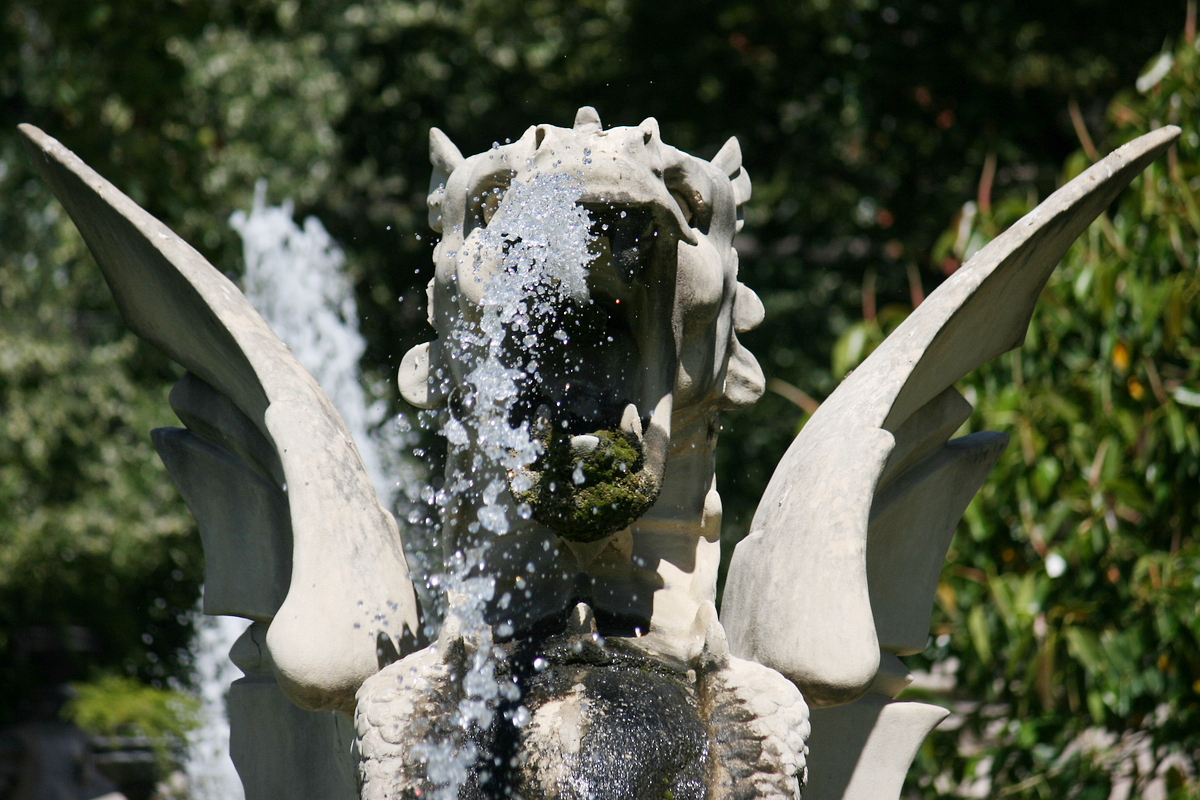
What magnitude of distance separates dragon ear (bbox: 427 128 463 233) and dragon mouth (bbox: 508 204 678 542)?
0.31 meters

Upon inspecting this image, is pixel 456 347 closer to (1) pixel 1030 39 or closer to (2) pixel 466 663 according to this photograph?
(2) pixel 466 663

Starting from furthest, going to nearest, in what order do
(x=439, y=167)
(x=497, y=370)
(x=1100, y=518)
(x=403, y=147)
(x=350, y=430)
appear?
(x=403, y=147), (x=1100, y=518), (x=350, y=430), (x=439, y=167), (x=497, y=370)

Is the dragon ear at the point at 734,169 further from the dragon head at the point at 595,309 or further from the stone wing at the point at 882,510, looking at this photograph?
the stone wing at the point at 882,510

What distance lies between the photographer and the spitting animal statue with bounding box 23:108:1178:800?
1858 millimetres

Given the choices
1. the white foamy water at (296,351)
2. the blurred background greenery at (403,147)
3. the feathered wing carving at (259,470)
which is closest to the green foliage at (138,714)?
the white foamy water at (296,351)

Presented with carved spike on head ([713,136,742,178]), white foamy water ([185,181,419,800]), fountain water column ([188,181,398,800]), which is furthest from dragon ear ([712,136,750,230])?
white foamy water ([185,181,419,800])

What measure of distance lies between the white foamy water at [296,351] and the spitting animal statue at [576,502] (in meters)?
2.68

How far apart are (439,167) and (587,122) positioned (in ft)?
0.92

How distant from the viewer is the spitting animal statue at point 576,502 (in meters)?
1.86

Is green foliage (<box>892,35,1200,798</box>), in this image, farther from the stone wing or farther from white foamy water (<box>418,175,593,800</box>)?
white foamy water (<box>418,175,593,800</box>)

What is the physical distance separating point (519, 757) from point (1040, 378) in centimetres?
287

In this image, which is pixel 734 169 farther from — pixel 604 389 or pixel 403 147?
pixel 403 147

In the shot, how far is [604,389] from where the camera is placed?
6.52ft

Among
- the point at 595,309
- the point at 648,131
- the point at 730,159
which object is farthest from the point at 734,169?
the point at 595,309
